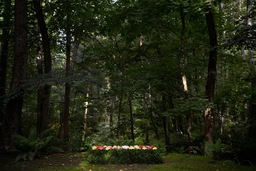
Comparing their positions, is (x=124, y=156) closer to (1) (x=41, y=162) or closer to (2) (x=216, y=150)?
(1) (x=41, y=162)

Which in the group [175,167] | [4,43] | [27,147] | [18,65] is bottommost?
[175,167]

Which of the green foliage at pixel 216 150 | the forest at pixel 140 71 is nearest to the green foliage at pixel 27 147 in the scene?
the forest at pixel 140 71

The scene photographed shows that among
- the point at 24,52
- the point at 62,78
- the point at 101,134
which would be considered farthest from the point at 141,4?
the point at 101,134

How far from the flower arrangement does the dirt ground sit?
0.57 metres

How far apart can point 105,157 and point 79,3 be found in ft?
21.7

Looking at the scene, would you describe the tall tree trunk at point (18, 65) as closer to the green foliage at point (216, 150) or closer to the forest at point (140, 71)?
the forest at point (140, 71)

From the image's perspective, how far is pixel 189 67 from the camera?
34.9 feet

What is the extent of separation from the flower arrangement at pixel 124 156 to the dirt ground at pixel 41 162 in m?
0.57

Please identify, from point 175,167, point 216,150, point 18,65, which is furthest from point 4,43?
point 216,150

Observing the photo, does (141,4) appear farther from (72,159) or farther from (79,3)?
(72,159)

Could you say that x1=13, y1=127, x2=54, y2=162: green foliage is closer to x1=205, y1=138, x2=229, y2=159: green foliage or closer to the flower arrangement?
the flower arrangement

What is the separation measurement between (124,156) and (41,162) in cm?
253

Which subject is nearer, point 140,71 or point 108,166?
point 108,166

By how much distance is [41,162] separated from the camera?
7.23 meters
